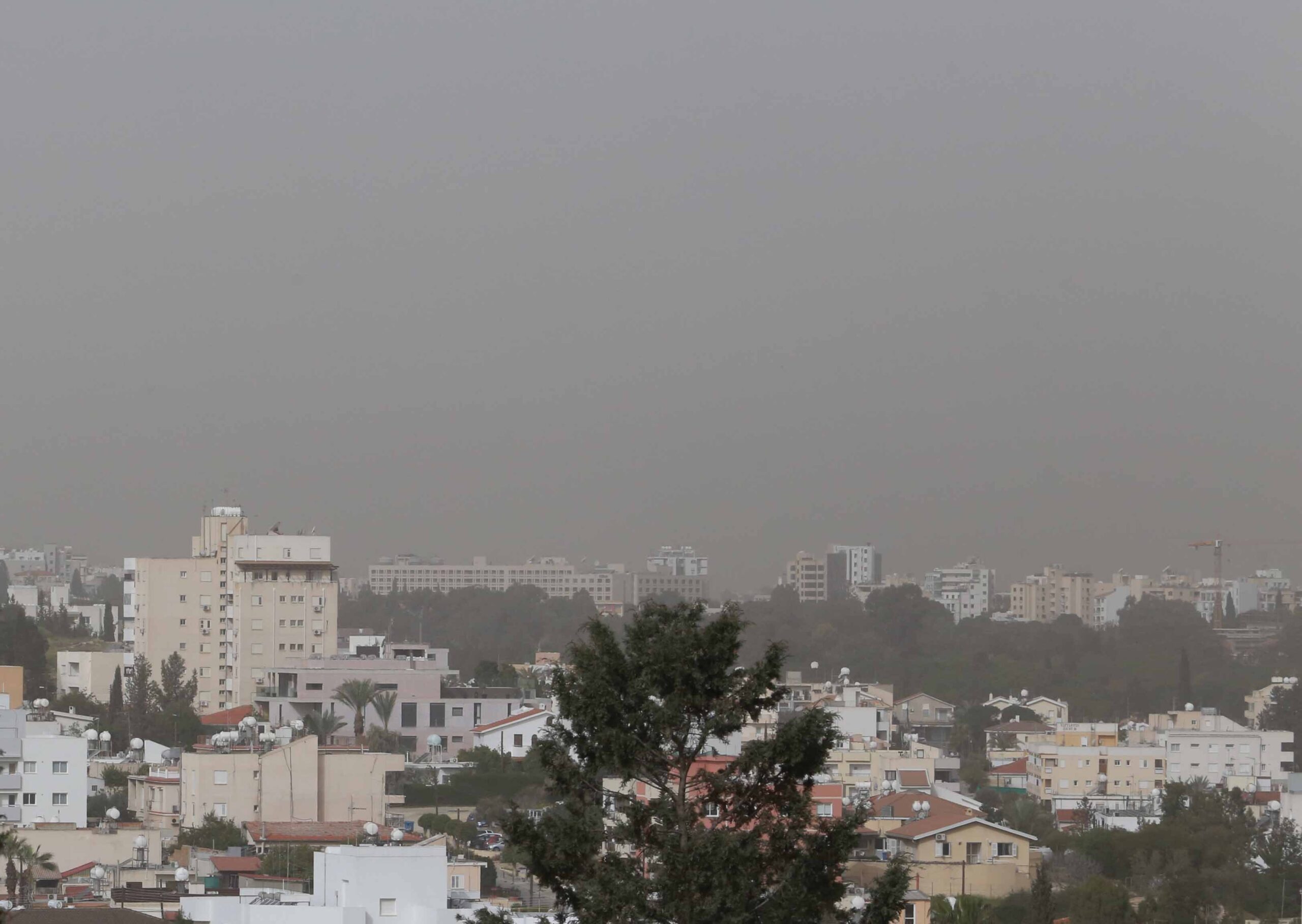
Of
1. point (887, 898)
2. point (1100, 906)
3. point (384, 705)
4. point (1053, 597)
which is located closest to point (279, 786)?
point (1100, 906)

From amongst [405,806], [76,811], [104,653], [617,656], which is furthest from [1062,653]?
[617,656]

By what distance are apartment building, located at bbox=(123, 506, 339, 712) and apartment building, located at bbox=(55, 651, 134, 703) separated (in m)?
1.80

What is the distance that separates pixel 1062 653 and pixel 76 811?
211 ft

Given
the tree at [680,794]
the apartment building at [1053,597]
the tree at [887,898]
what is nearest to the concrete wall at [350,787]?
the tree at [680,794]

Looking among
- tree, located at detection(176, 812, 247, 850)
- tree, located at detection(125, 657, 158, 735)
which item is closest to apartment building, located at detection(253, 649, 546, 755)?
tree, located at detection(125, 657, 158, 735)

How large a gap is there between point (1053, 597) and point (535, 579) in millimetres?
38166

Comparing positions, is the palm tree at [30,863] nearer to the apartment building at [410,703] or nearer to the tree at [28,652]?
the apartment building at [410,703]

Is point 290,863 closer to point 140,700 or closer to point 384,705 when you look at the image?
point 384,705

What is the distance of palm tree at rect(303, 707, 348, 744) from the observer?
170ft

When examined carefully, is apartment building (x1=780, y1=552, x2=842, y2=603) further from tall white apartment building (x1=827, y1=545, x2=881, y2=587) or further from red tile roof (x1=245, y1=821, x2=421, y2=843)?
red tile roof (x1=245, y1=821, x2=421, y2=843)

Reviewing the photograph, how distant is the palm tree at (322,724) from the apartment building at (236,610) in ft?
46.8

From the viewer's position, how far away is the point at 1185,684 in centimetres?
8225

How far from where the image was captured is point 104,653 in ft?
225

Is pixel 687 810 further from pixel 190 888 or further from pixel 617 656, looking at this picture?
pixel 190 888
